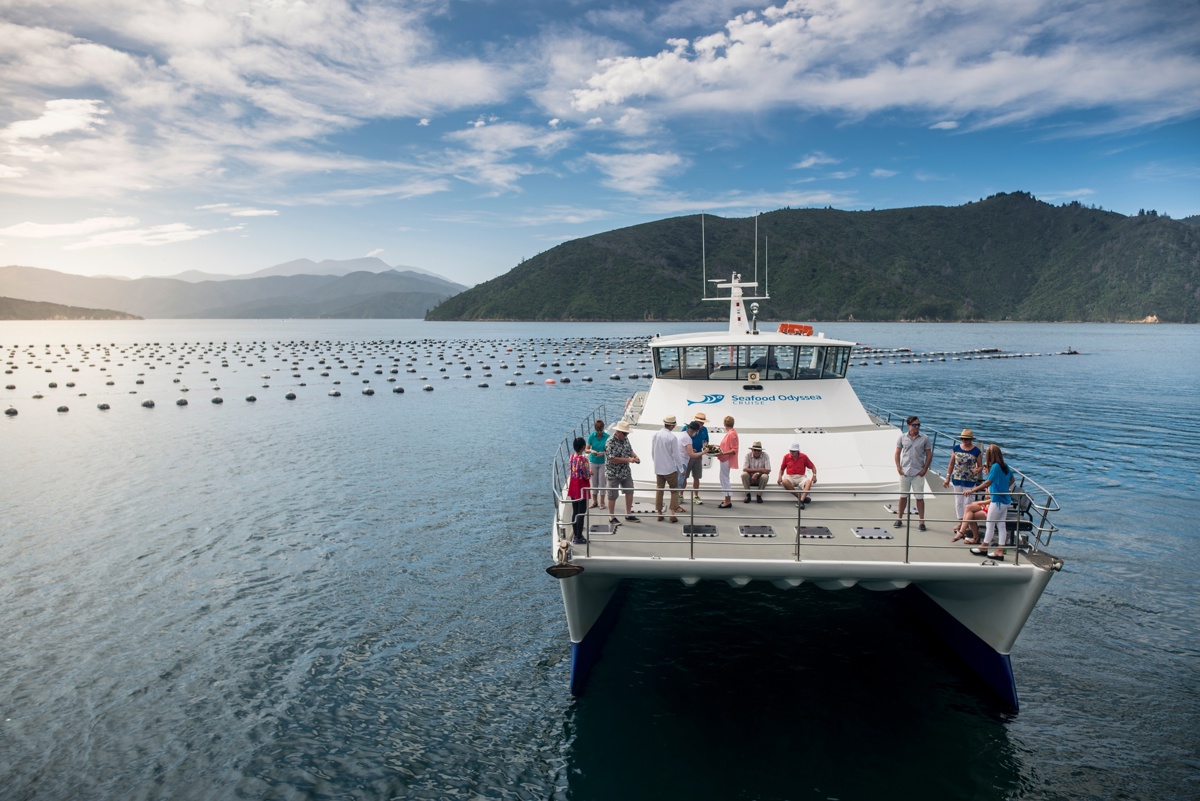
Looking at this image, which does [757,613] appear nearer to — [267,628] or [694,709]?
[694,709]

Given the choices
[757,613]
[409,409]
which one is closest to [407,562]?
[757,613]

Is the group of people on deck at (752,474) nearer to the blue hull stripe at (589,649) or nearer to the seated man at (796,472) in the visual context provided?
the seated man at (796,472)

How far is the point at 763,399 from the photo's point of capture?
15938 millimetres

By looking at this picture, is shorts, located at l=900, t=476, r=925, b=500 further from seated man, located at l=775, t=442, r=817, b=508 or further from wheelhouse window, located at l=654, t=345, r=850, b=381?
wheelhouse window, located at l=654, t=345, r=850, b=381

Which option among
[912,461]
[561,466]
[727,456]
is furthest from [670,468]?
[561,466]

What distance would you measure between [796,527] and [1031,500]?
10.9 feet

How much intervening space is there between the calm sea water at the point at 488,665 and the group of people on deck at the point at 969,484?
2693mm

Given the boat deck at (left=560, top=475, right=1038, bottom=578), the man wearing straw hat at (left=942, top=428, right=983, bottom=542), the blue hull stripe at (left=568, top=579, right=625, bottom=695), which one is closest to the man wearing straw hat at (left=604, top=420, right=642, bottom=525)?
the boat deck at (left=560, top=475, right=1038, bottom=578)

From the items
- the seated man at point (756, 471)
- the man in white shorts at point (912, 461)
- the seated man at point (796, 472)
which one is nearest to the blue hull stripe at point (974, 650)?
the man in white shorts at point (912, 461)

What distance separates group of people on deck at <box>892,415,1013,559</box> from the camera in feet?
32.9

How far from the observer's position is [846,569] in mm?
9688

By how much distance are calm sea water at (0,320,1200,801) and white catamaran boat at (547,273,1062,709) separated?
1.20 meters

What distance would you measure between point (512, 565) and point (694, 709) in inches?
300

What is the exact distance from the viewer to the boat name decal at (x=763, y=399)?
1590 cm
